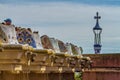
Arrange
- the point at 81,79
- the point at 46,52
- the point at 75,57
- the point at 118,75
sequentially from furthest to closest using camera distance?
the point at 81,79, the point at 118,75, the point at 75,57, the point at 46,52

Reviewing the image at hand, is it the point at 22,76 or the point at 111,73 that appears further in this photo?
the point at 111,73

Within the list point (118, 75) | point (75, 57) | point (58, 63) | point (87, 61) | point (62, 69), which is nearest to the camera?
point (58, 63)

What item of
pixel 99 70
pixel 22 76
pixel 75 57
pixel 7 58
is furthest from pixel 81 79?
pixel 7 58

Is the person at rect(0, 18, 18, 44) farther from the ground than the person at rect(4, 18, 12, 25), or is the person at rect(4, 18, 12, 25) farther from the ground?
the person at rect(4, 18, 12, 25)

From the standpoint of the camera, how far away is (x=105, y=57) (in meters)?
17.4

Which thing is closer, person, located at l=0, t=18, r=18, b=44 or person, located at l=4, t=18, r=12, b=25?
person, located at l=0, t=18, r=18, b=44

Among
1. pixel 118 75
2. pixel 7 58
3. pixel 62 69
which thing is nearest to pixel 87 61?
pixel 118 75

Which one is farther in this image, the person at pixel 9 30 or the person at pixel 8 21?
the person at pixel 8 21

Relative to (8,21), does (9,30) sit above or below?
below

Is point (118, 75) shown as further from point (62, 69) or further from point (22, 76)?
point (22, 76)

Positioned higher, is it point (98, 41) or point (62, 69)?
point (98, 41)

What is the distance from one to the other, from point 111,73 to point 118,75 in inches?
11.1

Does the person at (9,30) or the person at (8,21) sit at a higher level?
the person at (8,21)

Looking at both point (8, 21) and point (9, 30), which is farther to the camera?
point (8, 21)
